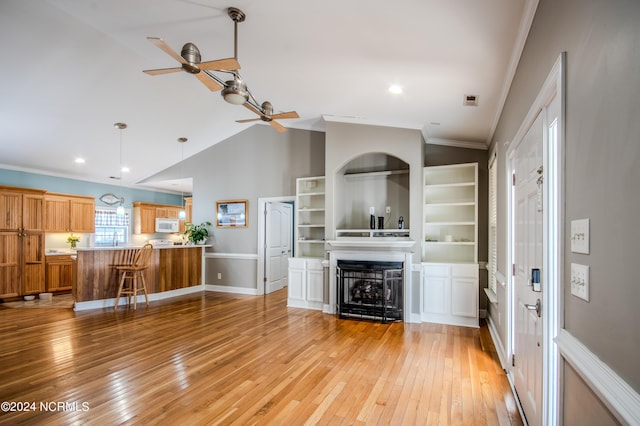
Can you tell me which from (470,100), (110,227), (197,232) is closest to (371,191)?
(470,100)

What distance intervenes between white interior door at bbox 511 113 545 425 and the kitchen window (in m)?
8.57

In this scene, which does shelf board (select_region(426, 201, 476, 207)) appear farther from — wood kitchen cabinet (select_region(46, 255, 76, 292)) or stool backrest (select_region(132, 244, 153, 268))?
wood kitchen cabinet (select_region(46, 255, 76, 292))

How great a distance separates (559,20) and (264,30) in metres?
2.40

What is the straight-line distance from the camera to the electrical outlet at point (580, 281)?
113cm

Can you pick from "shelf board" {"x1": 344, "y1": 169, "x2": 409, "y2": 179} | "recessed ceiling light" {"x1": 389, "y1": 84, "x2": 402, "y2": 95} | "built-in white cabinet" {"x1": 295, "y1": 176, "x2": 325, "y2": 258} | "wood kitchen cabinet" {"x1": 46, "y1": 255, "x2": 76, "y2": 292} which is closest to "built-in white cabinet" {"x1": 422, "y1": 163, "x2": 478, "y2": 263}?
"shelf board" {"x1": 344, "y1": 169, "x2": 409, "y2": 179}

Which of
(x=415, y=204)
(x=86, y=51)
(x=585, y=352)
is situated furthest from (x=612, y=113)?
(x=86, y=51)

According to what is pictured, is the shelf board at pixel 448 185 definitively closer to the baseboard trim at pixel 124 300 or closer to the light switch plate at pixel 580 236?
the light switch plate at pixel 580 236

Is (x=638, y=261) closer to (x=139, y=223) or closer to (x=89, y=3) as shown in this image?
(x=89, y=3)

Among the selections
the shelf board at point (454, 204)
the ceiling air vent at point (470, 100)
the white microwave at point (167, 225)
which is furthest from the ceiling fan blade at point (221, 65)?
the white microwave at point (167, 225)

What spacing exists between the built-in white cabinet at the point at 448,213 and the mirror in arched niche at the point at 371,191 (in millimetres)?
387

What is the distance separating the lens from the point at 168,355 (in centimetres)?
342

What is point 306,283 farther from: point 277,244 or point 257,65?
point 257,65

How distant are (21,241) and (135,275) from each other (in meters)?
2.66

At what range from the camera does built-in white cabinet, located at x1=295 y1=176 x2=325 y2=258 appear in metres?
6.02
